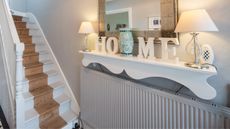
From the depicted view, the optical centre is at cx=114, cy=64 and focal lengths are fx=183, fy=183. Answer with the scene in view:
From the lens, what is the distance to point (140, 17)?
1819 mm

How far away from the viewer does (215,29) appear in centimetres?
121

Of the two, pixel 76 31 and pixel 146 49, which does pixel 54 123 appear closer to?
pixel 76 31

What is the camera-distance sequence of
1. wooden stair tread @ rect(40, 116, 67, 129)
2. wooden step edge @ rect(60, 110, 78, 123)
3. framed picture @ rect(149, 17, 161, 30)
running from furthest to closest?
wooden step edge @ rect(60, 110, 78, 123) < wooden stair tread @ rect(40, 116, 67, 129) < framed picture @ rect(149, 17, 161, 30)

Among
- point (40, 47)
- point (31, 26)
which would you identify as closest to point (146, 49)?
point (40, 47)

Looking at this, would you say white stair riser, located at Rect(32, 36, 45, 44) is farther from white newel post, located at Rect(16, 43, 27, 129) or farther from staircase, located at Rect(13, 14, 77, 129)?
white newel post, located at Rect(16, 43, 27, 129)

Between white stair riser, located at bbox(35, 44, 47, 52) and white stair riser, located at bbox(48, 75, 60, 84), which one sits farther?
white stair riser, located at bbox(35, 44, 47, 52)

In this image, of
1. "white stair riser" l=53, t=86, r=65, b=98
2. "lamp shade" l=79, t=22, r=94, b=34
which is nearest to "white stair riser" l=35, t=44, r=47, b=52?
"white stair riser" l=53, t=86, r=65, b=98

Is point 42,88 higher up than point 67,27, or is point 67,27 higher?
point 67,27

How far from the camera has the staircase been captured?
2516 mm

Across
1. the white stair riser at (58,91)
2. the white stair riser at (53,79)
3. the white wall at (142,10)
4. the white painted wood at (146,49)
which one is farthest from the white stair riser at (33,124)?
the white wall at (142,10)

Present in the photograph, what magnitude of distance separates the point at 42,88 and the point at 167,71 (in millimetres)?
2125

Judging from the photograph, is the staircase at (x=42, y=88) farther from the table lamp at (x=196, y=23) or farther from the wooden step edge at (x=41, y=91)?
the table lamp at (x=196, y=23)

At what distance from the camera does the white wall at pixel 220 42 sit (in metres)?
1.26

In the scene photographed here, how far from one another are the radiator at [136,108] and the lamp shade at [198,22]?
53 centimetres
